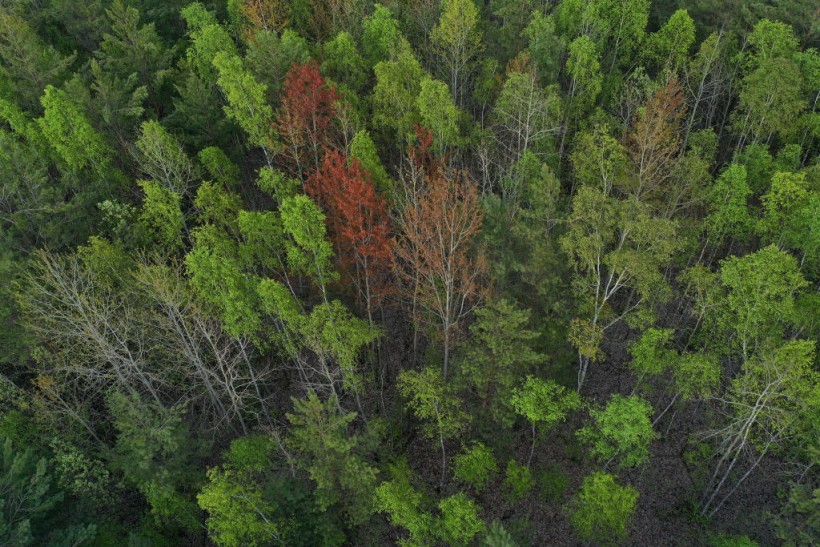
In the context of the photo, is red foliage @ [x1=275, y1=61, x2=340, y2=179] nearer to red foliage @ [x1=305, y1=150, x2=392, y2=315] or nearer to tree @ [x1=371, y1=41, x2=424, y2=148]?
red foliage @ [x1=305, y1=150, x2=392, y2=315]

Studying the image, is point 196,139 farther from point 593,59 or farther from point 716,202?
point 716,202

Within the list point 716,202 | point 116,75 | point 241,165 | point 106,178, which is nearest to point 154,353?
point 106,178

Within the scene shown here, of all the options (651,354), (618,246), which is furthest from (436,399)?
(618,246)

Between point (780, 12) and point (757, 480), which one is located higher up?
point (780, 12)

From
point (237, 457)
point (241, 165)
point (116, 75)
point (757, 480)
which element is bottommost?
point (757, 480)

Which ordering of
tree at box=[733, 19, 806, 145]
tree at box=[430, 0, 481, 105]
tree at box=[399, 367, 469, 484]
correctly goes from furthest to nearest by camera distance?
tree at box=[430, 0, 481, 105]
tree at box=[733, 19, 806, 145]
tree at box=[399, 367, 469, 484]

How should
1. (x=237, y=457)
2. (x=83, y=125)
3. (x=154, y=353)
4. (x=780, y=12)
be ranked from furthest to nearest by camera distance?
(x=780, y=12)
(x=83, y=125)
(x=154, y=353)
(x=237, y=457)

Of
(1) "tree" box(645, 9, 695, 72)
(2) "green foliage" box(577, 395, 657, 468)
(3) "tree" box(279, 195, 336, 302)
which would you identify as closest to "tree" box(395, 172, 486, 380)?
(3) "tree" box(279, 195, 336, 302)
